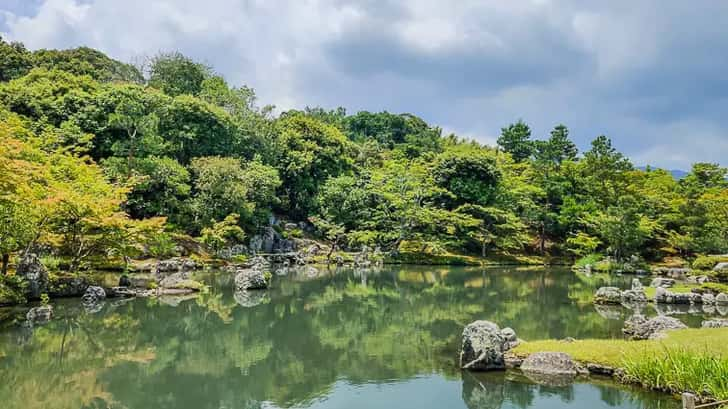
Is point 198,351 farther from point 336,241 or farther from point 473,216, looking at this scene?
point 473,216

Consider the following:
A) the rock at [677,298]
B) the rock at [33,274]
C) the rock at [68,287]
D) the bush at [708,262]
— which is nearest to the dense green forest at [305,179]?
the rock at [68,287]

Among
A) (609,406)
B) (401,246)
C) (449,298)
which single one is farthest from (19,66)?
(609,406)

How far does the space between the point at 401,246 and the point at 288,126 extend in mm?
15689

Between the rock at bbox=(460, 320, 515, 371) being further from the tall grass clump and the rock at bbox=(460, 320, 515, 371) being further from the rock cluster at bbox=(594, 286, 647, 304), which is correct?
the rock cluster at bbox=(594, 286, 647, 304)

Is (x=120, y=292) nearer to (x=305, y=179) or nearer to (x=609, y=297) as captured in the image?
(x=609, y=297)

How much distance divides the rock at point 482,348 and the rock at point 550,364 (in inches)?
20.5

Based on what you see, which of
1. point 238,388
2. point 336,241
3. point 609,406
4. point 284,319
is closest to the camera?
point 609,406

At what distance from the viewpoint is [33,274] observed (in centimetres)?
1700

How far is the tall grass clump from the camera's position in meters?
7.31

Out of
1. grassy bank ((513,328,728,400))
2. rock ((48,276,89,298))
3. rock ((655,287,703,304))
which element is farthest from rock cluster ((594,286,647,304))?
rock ((48,276,89,298))

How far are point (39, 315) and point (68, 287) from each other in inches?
161

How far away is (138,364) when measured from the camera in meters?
10.9

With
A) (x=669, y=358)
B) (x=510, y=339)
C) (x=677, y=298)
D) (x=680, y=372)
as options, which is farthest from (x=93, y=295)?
(x=677, y=298)

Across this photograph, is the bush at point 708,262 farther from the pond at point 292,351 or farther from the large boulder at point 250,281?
the large boulder at point 250,281
